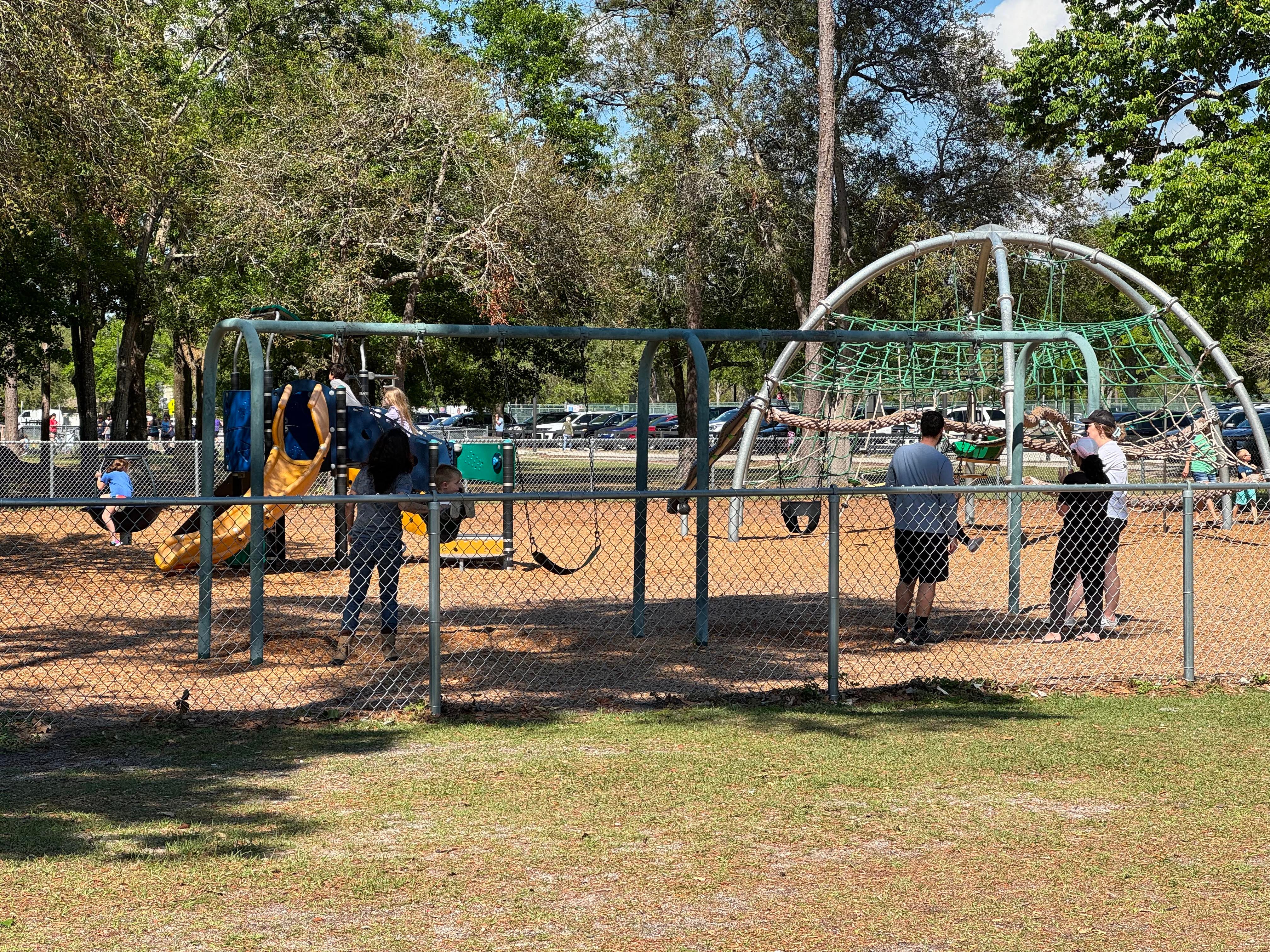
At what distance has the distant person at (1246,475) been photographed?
57.8 ft

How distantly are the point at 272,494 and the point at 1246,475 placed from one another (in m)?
14.5

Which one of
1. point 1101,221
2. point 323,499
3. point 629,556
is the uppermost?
point 1101,221

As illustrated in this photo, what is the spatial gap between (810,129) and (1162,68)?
8.66 m

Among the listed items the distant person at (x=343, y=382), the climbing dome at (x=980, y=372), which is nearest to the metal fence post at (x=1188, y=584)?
the climbing dome at (x=980, y=372)

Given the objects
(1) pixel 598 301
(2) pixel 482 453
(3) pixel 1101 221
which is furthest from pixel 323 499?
(3) pixel 1101 221

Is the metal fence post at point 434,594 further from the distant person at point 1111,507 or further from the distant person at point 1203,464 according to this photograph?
the distant person at point 1203,464

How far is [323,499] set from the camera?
6.77 meters

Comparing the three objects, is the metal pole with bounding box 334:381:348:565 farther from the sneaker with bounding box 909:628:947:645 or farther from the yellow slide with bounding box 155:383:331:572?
the sneaker with bounding box 909:628:947:645

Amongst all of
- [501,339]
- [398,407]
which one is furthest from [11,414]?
[501,339]

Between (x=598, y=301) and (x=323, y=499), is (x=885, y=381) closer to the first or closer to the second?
(x=598, y=301)

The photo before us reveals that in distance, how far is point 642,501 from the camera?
353 inches

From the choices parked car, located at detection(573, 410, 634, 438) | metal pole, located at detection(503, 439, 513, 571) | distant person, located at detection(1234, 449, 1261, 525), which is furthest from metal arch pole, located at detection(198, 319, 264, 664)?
parked car, located at detection(573, 410, 634, 438)

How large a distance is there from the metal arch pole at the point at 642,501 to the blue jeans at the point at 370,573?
63.7 inches

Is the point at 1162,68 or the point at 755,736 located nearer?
the point at 755,736
